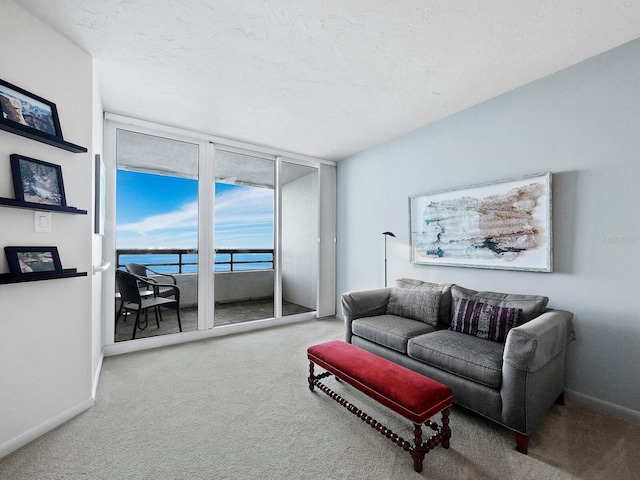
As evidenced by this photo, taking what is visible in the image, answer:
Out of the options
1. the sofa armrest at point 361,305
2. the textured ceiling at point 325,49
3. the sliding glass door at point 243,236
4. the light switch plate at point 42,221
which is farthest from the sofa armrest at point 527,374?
the sliding glass door at point 243,236

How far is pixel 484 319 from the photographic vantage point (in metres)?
2.37

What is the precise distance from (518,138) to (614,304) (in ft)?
5.12

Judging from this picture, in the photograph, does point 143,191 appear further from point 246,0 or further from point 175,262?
point 246,0

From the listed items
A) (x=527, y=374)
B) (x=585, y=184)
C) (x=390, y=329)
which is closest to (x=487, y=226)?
(x=585, y=184)

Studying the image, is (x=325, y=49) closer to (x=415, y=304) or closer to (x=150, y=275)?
(x=415, y=304)

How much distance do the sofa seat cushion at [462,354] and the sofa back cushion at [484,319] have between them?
2.3 inches

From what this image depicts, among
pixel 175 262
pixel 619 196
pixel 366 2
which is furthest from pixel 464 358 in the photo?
pixel 175 262

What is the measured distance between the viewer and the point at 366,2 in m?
1.79

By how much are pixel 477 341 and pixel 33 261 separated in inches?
123

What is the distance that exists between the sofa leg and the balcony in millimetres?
3457

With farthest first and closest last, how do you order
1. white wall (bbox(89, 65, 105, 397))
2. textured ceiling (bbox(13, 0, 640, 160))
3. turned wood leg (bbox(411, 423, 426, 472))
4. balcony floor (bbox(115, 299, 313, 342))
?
balcony floor (bbox(115, 299, 313, 342)) → white wall (bbox(89, 65, 105, 397)) → textured ceiling (bbox(13, 0, 640, 160)) → turned wood leg (bbox(411, 423, 426, 472))

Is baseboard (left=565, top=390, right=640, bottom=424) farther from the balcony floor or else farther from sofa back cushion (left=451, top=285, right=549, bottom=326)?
the balcony floor

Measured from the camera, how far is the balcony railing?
12.5ft

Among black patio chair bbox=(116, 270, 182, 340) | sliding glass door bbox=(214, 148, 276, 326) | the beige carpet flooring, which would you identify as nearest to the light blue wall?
the beige carpet flooring
